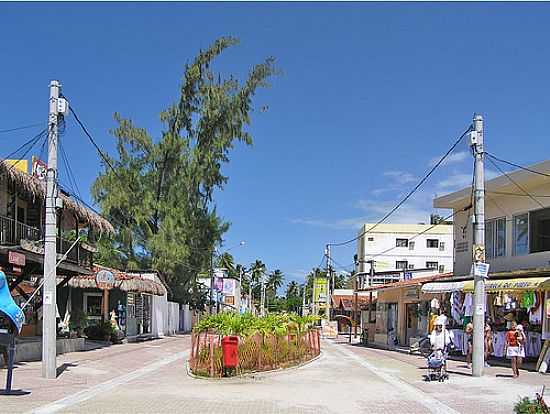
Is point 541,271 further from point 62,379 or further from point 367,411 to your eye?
point 62,379

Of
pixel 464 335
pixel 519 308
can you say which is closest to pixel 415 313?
pixel 464 335

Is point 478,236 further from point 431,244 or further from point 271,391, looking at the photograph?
point 431,244

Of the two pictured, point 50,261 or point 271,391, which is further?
point 50,261

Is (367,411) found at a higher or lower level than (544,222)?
lower

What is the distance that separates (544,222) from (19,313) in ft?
61.1

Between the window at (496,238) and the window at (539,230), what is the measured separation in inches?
75.8

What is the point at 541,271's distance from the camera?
22.2 meters

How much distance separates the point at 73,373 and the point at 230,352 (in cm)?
448

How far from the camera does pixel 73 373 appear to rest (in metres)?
18.9

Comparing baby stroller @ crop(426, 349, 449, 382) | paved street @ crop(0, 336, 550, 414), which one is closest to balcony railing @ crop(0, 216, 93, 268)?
paved street @ crop(0, 336, 550, 414)

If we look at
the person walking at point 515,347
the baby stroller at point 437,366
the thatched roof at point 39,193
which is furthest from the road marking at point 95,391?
the person walking at point 515,347

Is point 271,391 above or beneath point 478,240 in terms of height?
beneath

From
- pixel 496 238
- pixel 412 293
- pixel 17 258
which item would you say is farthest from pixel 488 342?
pixel 17 258

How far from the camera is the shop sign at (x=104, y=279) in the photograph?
32031mm
